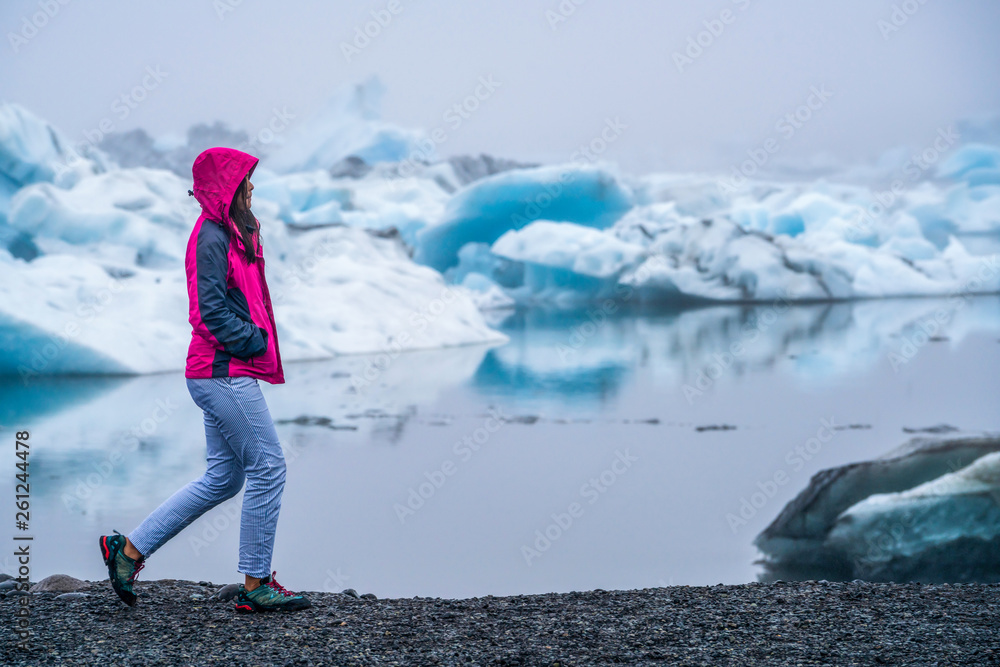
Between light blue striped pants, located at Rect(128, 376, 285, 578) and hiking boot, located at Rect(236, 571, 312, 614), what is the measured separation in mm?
34

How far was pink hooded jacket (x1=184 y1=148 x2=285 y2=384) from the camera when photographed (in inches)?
61.9

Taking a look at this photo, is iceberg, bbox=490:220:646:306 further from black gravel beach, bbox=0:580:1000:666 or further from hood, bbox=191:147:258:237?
hood, bbox=191:147:258:237

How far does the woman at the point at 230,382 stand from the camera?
158 cm

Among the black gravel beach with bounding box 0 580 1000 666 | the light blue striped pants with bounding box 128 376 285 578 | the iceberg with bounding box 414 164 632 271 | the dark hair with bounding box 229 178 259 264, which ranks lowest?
the black gravel beach with bounding box 0 580 1000 666

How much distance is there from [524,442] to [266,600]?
278 cm

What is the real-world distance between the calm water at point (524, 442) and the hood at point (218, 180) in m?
2.28

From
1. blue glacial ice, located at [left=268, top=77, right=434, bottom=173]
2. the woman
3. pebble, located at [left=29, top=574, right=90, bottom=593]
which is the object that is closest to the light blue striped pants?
the woman

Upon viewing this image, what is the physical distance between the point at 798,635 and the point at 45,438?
3.63 meters

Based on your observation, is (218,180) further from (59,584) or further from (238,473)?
(59,584)

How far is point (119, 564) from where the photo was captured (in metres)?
1.64

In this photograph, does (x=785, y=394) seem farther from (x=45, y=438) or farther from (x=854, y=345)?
(x=45, y=438)

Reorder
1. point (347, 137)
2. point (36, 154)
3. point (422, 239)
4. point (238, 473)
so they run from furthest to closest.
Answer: point (422, 239), point (347, 137), point (36, 154), point (238, 473)

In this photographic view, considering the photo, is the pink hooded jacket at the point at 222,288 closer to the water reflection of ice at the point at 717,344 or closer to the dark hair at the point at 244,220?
the dark hair at the point at 244,220

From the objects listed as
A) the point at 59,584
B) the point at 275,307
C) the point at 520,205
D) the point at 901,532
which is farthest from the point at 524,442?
the point at 520,205
